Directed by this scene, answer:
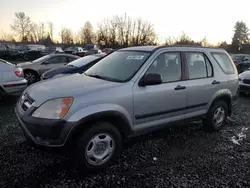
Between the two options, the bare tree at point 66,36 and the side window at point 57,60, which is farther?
the bare tree at point 66,36

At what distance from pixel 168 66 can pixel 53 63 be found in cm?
801

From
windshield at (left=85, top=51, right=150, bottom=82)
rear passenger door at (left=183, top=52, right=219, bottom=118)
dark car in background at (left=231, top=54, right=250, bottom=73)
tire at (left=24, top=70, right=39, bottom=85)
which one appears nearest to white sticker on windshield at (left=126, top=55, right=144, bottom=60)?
windshield at (left=85, top=51, right=150, bottom=82)

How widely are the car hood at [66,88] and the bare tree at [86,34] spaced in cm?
6833

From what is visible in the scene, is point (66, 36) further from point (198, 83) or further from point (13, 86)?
point (198, 83)

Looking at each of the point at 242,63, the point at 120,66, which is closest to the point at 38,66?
the point at 120,66

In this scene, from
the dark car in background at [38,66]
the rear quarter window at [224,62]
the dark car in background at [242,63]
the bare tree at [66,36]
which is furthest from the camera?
the bare tree at [66,36]

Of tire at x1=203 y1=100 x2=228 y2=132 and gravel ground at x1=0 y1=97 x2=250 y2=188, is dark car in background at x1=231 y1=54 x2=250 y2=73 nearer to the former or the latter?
tire at x1=203 y1=100 x2=228 y2=132

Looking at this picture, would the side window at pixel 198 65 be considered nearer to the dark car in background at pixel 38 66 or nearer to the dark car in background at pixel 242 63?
the dark car in background at pixel 38 66

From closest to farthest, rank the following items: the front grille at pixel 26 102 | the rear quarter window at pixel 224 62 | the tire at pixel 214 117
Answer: the front grille at pixel 26 102
the tire at pixel 214 117
the rear quarter window at pixel 224 62

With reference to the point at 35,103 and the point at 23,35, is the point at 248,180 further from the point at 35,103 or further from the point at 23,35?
the point at 23,35

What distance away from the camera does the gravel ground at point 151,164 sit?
3.16 metres

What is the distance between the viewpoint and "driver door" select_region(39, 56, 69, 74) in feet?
35.0

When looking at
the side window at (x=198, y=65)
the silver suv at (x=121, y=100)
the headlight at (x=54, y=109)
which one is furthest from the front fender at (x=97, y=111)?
the side window at (x=198, y=65)

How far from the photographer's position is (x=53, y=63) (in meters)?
11.0
